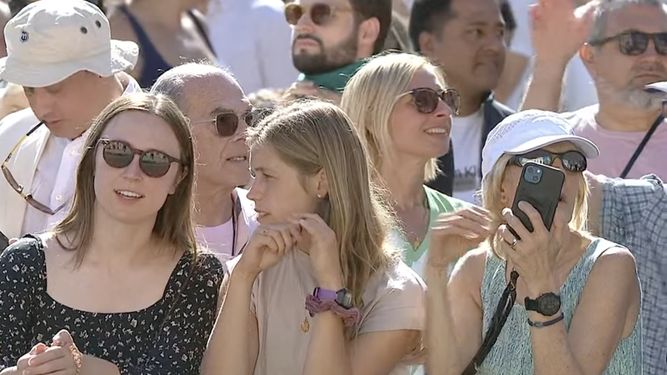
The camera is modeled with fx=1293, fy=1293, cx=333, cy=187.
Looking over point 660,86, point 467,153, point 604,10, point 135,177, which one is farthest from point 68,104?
point 604,10

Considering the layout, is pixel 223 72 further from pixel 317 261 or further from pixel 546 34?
pixel 546 34

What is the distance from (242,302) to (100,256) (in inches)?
17.2

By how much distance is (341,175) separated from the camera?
3578 millimetres

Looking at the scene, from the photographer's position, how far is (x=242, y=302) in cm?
347

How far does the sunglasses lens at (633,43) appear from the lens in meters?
5.05

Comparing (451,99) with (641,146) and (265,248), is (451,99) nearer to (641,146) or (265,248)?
(641,146)

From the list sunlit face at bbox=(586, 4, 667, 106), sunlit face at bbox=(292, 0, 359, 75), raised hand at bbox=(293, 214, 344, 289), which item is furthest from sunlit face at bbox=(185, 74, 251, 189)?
sunlit face at bbox=(586, 4, 667, 106)

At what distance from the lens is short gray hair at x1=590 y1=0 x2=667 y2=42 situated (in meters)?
5.15

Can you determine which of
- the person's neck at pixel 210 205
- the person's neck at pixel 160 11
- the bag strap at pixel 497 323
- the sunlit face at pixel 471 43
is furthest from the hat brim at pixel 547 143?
the person's neck at pixel 160 11

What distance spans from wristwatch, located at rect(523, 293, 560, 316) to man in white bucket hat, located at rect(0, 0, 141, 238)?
1792mm

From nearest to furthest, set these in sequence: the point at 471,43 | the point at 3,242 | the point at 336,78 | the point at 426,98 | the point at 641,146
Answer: the point at 3,242
the point at 426,98
the point at 641,146
the point at 336,78
the point at 471,43

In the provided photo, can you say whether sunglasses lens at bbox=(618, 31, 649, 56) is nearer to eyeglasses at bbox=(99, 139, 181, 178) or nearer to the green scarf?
the green scarf

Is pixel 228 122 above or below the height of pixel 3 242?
above

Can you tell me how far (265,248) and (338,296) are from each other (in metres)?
0.24
